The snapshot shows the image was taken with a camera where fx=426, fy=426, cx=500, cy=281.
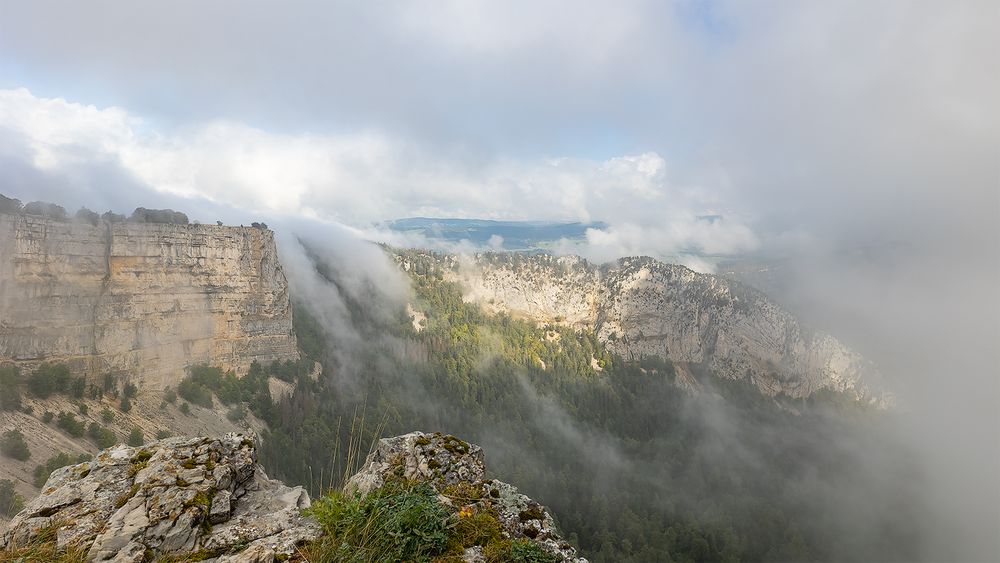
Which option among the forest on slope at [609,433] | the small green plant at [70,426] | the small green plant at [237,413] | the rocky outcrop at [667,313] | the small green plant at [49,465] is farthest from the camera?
the rocky outcrop at [667,313]

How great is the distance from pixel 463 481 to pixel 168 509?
451 cm

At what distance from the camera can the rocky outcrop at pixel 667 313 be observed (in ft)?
486

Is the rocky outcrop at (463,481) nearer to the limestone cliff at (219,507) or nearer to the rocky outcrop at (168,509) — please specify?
the limestone cliff at (219,507)

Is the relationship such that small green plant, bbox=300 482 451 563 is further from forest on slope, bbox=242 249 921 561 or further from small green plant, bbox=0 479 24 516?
forest on slope, bbox=242 249 921 561

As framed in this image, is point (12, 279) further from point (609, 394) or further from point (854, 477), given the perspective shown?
point (854, 477)

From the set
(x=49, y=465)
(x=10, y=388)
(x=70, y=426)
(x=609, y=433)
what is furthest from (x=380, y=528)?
(x=609, y=433)

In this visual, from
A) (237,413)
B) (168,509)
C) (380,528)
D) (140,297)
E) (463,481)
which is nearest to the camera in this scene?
(380,528)

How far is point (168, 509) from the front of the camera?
6.38 metres

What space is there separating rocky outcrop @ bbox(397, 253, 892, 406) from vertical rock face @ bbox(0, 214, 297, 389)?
81301mm

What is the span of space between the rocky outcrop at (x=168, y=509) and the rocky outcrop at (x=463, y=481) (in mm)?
1271

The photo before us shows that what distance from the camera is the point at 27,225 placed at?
47562 millimetres

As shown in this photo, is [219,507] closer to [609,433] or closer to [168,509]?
[168,509]

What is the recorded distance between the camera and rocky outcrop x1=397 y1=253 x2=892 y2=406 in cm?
14812

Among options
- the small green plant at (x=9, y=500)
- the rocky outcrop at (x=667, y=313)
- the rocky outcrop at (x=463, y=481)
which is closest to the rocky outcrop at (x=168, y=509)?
the rocky outcrop at (x=463, y=481)
